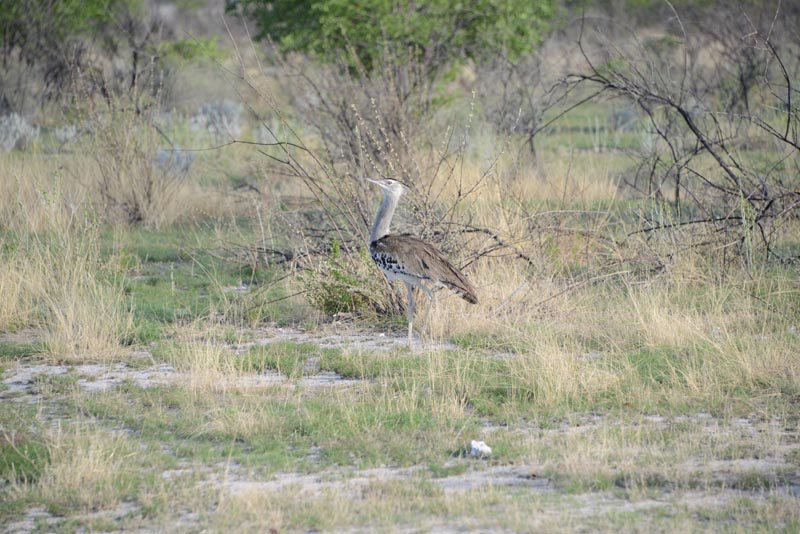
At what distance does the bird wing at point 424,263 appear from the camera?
249 inches

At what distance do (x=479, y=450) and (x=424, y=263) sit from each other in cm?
201

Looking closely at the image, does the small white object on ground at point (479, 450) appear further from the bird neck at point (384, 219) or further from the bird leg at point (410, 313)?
the bird neck at point (384, 219)

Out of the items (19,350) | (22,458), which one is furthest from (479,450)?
(19,350)

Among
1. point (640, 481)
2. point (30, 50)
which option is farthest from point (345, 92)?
point (30, 50)

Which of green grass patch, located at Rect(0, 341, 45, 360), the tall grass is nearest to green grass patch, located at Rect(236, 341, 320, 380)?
the tall grass

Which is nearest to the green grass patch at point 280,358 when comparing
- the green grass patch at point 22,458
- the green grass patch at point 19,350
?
the green grass patch at point 19,350

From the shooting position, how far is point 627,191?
11.2m

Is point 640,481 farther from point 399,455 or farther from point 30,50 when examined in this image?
point 30,50

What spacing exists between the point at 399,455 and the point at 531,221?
12.6 ft

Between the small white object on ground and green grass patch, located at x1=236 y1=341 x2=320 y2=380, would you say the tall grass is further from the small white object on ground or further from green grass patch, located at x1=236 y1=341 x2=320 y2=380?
the small white object on ground

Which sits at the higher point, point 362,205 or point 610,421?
point 362,205

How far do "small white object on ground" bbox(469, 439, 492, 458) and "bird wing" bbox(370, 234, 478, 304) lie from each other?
1.87 m

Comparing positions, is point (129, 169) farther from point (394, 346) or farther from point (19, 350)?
point (394, 346)

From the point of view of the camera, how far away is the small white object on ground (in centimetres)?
451
